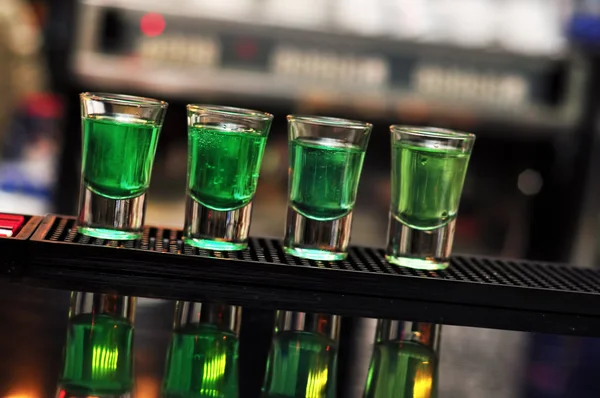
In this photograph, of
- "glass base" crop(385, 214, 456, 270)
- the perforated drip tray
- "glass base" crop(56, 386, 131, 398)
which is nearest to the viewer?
"glass base" crop(56, 386, 131, 398)

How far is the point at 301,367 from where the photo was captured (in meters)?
0.86

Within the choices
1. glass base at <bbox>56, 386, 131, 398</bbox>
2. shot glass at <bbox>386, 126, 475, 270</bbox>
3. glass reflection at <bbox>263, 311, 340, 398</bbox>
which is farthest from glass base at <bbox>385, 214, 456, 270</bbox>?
glass base at <bbox>56, 386, 131, 398</bbox>

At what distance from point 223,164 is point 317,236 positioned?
134mm

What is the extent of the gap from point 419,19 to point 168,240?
5.96 feet

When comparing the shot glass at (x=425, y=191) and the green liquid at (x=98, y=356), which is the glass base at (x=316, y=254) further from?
the green liquid at (x=98, y=356)

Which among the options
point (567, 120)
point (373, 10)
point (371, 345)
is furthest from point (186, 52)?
point (371, 345)

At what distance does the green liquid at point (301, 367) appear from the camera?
0.79m

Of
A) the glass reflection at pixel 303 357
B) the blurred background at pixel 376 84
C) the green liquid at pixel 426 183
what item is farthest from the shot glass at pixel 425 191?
the blurred background at pixel 376 84

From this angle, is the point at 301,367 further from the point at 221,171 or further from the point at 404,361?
the point at 221,171

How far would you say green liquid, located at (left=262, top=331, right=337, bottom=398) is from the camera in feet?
2.60

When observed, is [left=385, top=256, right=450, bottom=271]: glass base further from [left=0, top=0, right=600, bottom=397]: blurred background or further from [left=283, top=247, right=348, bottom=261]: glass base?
[left=0, top=0, right=600, bottom=397]: blurred background

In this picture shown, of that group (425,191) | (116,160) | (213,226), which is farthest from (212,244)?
(425,191)

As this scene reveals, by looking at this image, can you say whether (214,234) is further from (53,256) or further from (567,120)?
(567,120)

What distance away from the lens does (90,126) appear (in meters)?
1.04
